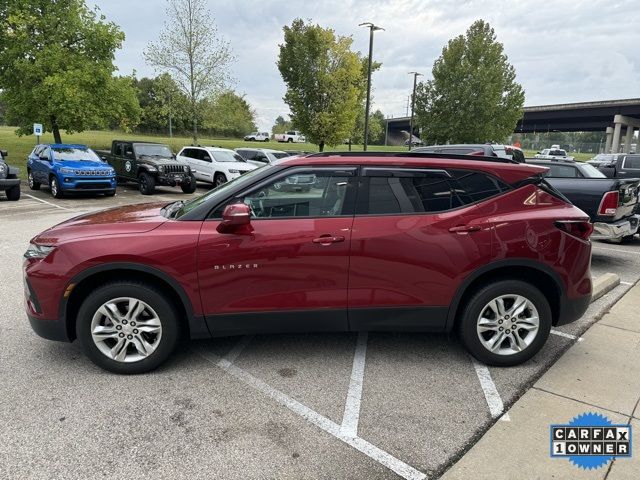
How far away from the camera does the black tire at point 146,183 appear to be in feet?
52.8

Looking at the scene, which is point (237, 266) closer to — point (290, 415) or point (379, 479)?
point (290, 415)

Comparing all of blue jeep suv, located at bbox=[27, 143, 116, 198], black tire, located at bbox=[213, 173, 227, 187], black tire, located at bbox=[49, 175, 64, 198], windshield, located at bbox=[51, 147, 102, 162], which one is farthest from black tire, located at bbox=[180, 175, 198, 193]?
black tire, located at bbox=[49, 175, 64, 198]

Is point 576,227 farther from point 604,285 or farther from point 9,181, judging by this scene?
point 9,181

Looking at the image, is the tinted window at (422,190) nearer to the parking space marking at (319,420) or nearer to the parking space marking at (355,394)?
the parking space marking at (355,394)

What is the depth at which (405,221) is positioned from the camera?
3.42 meters

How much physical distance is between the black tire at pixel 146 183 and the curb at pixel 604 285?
14.2 m

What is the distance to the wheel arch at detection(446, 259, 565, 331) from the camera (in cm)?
346

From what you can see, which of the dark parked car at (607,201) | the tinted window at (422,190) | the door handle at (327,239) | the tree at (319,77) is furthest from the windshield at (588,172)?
the tree at (319,77)

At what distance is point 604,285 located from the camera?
5.66 meters

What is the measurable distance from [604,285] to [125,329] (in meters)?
5.48

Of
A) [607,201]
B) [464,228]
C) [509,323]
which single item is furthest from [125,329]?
[607,201]

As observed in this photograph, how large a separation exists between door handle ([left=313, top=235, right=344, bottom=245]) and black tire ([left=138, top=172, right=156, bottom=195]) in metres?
14.2

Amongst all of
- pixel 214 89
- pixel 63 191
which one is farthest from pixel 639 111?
pixel 63 191

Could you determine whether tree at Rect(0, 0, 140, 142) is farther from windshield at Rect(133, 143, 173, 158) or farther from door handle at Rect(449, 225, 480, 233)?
door handle at Rect(449, 225, 480, 233)
